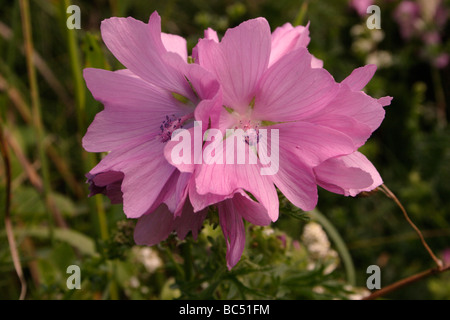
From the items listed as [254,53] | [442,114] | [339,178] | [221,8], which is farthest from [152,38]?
[221,8]
